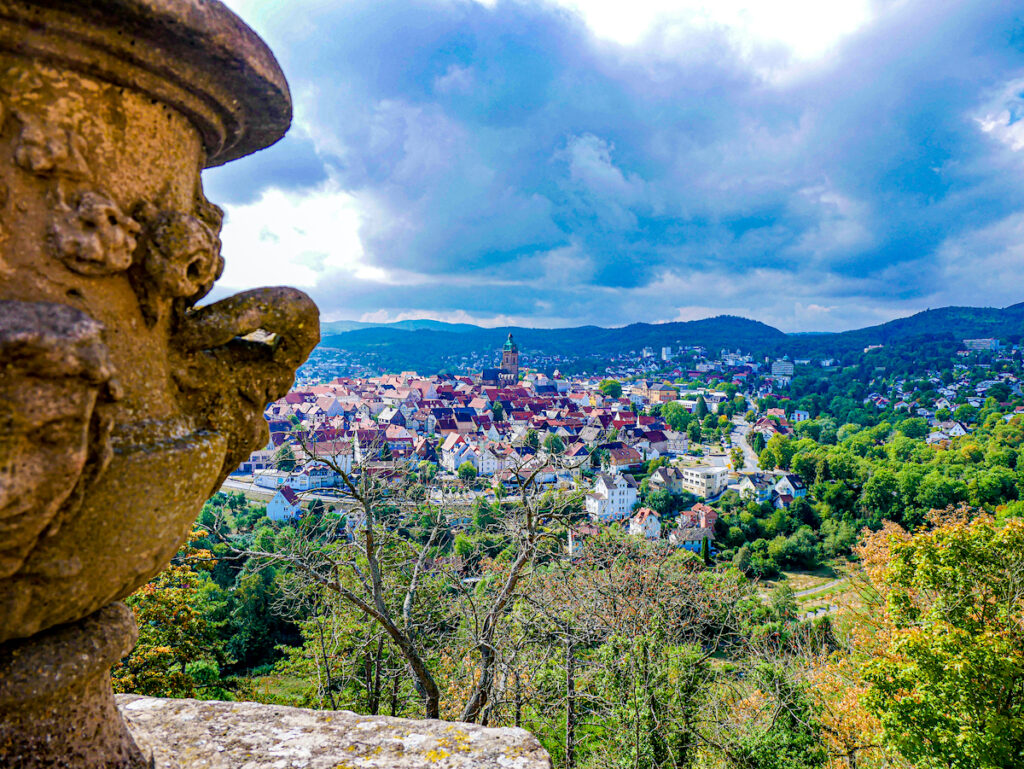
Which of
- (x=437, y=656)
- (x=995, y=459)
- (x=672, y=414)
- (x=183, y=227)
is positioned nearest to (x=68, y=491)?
(x=183, y=227)

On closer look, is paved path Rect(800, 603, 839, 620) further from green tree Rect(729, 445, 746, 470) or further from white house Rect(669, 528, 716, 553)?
green tree Rect(729, 445, 746, 470)

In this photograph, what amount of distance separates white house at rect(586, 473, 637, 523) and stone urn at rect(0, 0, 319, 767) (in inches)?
1724

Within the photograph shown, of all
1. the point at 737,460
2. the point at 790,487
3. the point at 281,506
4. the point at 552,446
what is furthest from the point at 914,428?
the point at 552,446

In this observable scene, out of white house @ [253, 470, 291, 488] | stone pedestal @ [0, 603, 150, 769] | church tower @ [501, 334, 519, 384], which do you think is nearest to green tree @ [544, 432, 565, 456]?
stone pedestal @ [0, 603, 150, 769]

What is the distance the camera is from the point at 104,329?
5.57 feet

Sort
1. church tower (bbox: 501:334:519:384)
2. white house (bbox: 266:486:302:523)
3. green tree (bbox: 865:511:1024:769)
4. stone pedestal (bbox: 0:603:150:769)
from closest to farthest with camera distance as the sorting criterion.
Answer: stone pedestal (bbox: 0:603:150:769) → green tree (bbox: 865:511:1024:769) → white house (bbox: 266:486:302:523) → church tower (bbox: 501:334:519:384)

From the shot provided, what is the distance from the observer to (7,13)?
1.59 m

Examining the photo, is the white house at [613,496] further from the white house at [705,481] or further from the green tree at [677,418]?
the green tree at [677,418]

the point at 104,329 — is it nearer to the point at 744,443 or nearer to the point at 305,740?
the point at 305,740

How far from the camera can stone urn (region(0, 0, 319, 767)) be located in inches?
61.7

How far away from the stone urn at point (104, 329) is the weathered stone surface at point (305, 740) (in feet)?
1.63

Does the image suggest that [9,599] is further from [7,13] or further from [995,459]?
[995,459]

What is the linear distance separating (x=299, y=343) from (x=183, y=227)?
0.58m

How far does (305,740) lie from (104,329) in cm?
212
